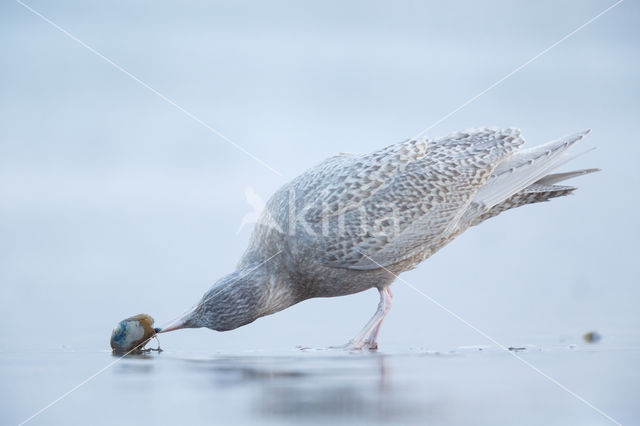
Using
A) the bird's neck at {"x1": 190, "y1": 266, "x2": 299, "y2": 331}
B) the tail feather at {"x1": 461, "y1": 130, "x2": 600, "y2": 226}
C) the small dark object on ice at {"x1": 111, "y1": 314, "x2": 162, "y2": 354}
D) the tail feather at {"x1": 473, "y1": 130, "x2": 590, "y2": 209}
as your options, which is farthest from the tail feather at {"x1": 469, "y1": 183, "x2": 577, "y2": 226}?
the small dark object on ice at {"x1": 111, "y1": 314, "x2": 162, "y2": 354}

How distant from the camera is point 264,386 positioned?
4.94m

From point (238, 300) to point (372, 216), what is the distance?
1.79 meters

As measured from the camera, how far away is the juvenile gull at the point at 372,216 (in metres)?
7.62

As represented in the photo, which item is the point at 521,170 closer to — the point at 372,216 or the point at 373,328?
the point at 372,216

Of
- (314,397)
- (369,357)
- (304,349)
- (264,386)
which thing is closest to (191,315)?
(304,349)

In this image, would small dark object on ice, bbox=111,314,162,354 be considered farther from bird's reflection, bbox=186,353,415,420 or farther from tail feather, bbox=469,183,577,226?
tail feather, bbox=469,183,577,226

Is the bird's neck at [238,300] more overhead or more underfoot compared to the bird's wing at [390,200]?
more underfoot

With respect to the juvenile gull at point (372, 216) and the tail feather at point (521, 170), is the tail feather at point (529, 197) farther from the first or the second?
the tail feather at point (521, 170)

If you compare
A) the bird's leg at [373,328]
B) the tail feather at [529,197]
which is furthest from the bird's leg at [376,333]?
the tail feather at [529,197]

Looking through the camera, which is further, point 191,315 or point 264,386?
point 191,315

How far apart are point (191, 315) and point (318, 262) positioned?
158cm

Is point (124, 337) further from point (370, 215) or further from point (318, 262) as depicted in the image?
point (370, 215)

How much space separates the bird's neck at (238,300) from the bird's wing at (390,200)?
74 centimetres

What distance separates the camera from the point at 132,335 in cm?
742
